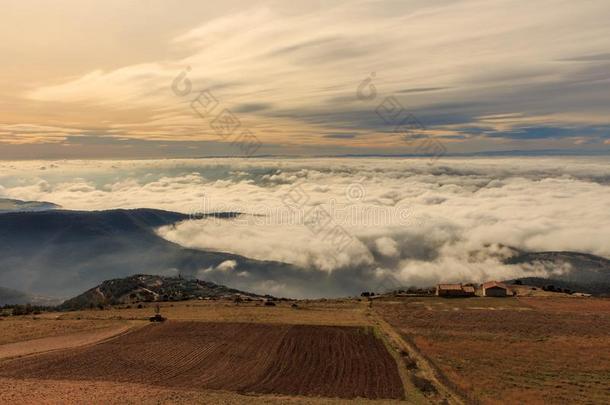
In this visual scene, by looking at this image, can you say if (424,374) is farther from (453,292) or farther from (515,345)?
(453,292)

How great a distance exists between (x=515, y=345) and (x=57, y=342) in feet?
175

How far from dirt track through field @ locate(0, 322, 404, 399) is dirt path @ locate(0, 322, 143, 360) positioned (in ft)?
8.28

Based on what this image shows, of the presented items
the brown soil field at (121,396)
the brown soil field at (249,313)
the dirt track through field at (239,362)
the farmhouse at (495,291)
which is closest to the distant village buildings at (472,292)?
the farmhouse at (495,291)

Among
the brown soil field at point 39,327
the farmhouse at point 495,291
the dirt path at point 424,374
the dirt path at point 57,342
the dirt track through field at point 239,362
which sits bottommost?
the brown soil field at point 39,327

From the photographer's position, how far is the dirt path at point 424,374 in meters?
36.0

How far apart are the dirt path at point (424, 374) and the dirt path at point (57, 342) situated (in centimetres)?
3573

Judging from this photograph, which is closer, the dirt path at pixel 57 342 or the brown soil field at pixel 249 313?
the dirt path at pixel 57 342

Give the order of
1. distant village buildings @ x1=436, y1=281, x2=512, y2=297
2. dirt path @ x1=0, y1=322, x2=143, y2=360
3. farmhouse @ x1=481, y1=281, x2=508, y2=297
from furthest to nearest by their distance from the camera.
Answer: distant village buildings @ x1=436, y1=281, x2=512, y2=297, farmhouse @ x1=481, y1=281, x2=508, y2=297, dirt path @ x1=0, y1=322, x2=143, y2=360

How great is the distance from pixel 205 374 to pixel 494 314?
5177 cm

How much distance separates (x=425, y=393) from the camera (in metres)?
37.2

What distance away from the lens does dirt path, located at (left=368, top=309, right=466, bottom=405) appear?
36031mm

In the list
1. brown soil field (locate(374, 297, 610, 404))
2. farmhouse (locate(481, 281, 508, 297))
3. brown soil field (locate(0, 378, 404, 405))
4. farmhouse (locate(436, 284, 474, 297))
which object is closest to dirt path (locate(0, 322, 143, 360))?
brown soil field (locate(0, 378, 404, 405))

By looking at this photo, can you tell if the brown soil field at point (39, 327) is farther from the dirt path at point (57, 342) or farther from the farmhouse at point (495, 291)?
the farmhouse at point (495, 291)

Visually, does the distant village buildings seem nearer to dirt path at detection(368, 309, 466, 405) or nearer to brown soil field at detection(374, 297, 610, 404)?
brown soil field at detection(374, 297, 610, 404)
